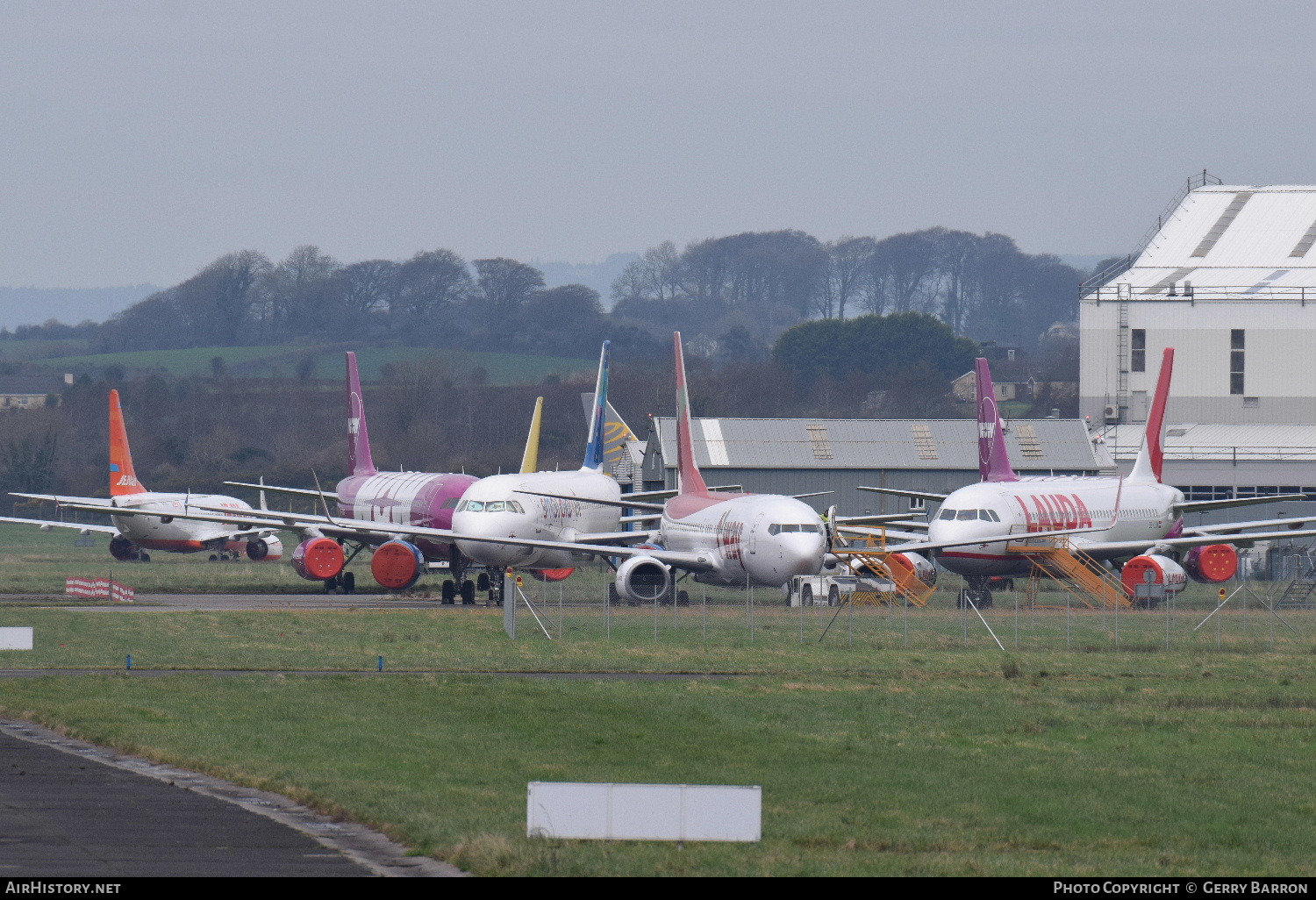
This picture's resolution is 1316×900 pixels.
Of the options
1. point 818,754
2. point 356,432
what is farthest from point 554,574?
point 818,754

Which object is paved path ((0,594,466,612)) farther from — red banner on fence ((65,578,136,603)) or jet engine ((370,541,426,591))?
jet engine ((370,541,426,591))

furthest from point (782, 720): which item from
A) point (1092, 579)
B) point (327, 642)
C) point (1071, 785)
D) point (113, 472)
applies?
point (113, 472)

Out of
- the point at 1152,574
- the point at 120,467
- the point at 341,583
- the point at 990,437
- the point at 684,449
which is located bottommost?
the point at 341,583

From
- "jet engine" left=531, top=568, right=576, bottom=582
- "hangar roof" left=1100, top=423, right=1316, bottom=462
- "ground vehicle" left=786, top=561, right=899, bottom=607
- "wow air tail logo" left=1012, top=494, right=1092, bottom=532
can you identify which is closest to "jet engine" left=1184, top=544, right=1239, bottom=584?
"wow air tail logo" left=1012, top=494, right=1092, bottom=532

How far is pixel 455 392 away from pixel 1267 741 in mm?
117515

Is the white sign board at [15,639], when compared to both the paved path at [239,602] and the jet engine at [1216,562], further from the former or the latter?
the jet engine at [1216,562]

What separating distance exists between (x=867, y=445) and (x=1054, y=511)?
63.2 ft

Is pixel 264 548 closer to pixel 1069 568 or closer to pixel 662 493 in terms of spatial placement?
pixel 662 493

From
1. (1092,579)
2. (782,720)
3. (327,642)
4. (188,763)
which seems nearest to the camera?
(188,763)

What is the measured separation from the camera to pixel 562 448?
12950 centimetres

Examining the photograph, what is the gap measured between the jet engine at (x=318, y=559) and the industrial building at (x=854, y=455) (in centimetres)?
1737

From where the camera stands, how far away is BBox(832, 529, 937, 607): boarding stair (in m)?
41.9

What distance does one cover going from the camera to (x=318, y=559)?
50.7 m

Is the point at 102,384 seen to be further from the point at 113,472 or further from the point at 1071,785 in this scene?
the point at 1071,785
